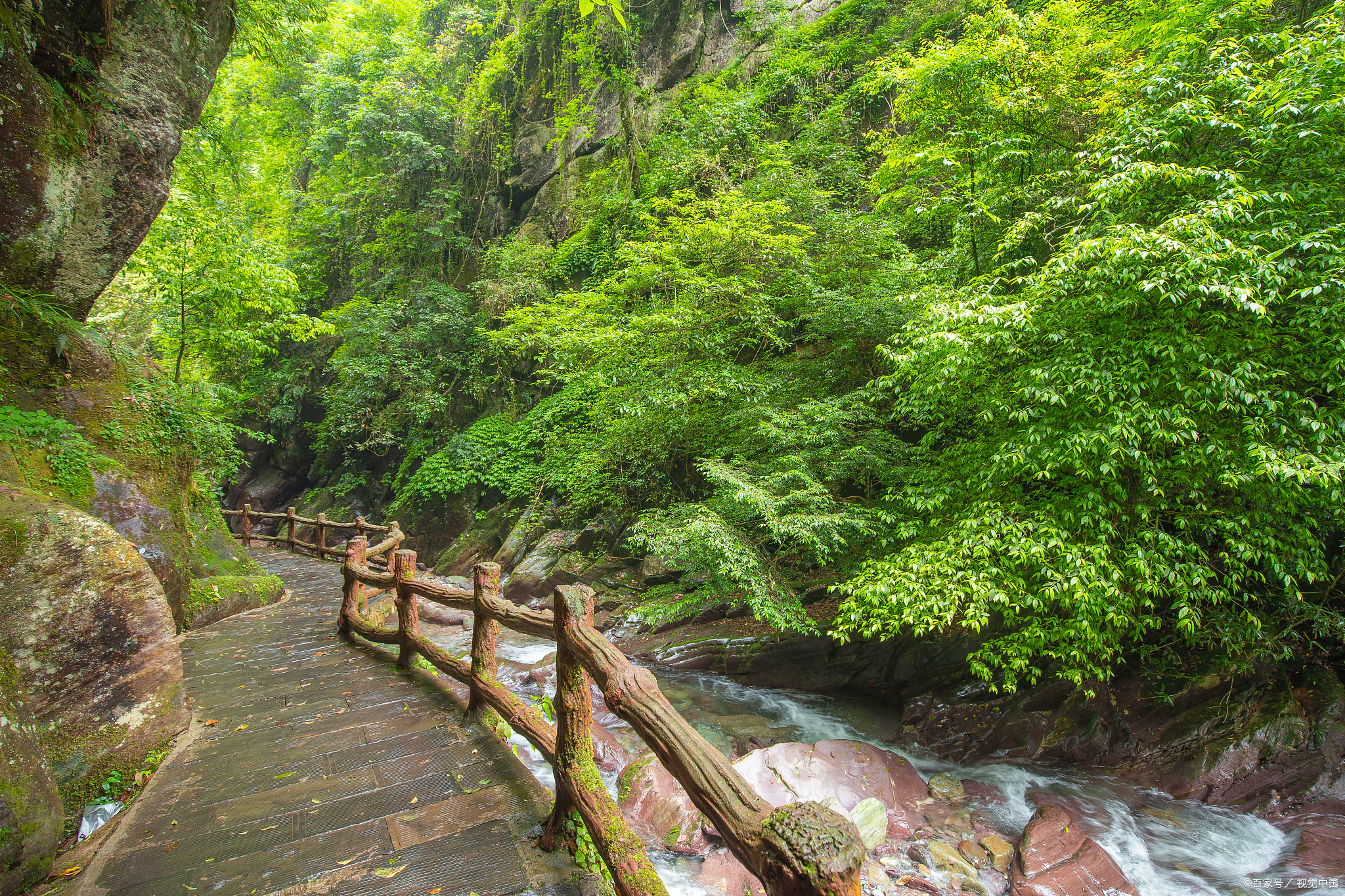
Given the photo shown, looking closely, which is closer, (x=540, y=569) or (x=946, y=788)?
(x=946, y=788)

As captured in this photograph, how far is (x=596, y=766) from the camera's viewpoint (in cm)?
272

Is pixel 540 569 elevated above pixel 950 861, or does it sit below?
above

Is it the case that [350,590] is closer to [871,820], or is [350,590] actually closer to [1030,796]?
[871,820]

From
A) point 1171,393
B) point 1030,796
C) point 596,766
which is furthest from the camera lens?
point 1030,796

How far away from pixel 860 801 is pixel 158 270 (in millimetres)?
12271

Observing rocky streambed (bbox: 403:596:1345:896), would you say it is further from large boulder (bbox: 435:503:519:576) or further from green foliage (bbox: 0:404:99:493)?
large boulder (bbox: 435:503:519:576)

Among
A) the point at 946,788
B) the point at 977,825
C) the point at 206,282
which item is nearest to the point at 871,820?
the point at 977,825

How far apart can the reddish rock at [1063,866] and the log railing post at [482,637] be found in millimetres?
4113

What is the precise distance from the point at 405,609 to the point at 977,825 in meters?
5.23

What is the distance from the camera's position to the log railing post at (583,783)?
204 centimetres

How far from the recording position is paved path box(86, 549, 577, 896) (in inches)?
90.7

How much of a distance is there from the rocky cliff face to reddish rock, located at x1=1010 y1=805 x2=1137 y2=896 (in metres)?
9.25

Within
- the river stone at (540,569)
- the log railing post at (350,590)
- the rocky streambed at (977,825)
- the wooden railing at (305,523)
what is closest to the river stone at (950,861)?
the rocky streambed at (977,825)

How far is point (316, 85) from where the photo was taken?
58.0ft
